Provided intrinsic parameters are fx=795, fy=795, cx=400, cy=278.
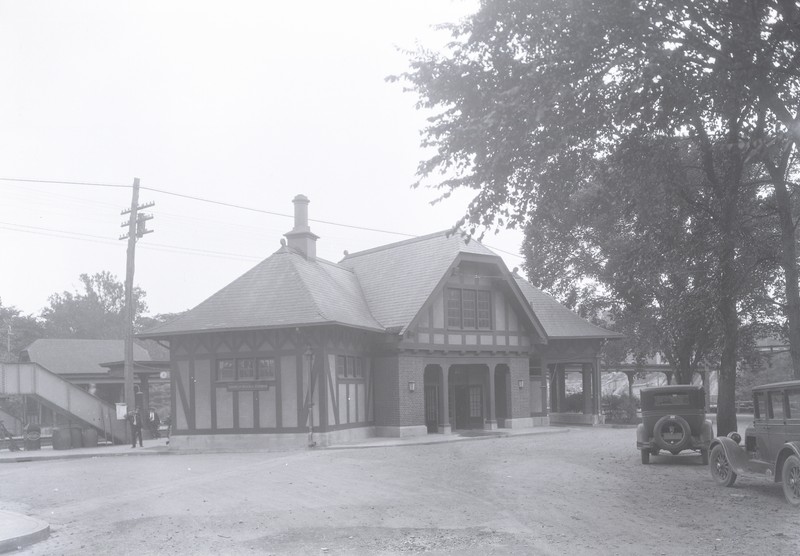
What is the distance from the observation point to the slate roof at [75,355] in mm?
49500

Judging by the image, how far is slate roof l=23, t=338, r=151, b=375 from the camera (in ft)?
162

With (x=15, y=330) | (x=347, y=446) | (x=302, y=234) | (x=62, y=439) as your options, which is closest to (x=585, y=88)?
(x=347, y=446)

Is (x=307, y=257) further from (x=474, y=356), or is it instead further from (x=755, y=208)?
(x=755, y=208)

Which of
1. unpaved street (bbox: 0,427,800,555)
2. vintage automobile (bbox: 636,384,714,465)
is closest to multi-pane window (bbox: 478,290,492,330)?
unpaved street (bbox: 0,427,800,555)

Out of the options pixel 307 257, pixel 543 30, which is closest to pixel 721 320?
pixel 543 30

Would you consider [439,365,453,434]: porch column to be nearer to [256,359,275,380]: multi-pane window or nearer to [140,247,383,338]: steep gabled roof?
[140,247,383,338]: steep gabled roof

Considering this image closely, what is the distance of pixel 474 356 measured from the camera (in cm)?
3253

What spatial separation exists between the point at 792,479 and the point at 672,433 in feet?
20.3

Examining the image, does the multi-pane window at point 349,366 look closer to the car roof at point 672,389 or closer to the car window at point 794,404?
the car roof at point 672,389

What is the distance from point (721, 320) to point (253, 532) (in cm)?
1098

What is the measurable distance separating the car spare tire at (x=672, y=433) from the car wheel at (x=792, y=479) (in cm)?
580

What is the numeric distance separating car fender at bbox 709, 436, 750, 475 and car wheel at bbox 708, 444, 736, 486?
101 mm

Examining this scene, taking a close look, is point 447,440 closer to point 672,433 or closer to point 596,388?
point 672,433

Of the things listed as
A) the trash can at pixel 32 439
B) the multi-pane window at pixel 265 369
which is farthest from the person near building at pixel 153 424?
the multi-pane window at pixel 265 369
